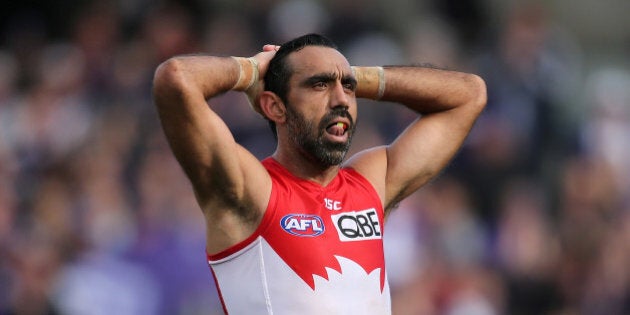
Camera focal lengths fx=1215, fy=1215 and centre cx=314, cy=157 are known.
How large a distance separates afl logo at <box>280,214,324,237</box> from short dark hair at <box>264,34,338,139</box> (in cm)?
61

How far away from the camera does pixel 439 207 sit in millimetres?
11031

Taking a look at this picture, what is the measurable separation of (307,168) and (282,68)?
0.50 metres

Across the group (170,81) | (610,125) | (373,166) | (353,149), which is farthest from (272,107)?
(610,125)

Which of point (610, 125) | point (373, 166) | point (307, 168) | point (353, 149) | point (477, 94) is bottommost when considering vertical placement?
point (610, 125)

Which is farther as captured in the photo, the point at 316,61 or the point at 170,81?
the point at 316,61

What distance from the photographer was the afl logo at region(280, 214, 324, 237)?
18.0 ft

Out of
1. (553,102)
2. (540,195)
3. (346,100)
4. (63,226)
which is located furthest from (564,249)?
(346,100)

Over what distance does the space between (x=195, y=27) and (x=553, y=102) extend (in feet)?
12.8

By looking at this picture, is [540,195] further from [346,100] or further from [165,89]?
[165,89]

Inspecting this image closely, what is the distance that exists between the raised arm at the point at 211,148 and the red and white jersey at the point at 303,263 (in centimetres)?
8

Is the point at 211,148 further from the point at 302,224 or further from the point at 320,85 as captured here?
the point at 320,85

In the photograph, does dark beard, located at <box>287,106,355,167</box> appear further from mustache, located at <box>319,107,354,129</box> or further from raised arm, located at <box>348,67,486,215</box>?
raised arm, located at <box>348,67,486,215</box>

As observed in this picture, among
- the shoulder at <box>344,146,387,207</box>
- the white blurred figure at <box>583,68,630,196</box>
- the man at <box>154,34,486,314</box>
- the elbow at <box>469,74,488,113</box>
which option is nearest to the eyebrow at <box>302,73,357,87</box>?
the man at <box>154,34,486,314</box>

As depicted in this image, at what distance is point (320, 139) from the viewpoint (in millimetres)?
5730
